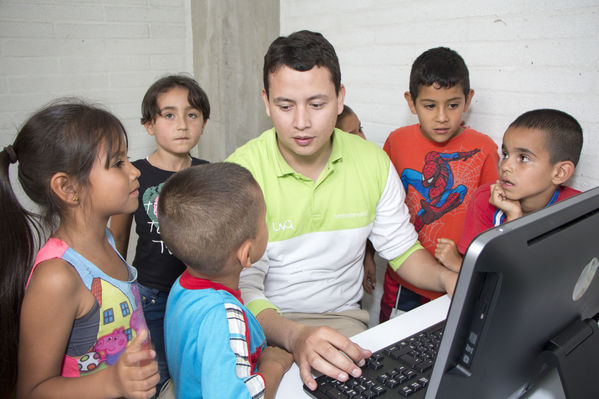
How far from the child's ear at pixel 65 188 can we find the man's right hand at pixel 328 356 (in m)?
0.67

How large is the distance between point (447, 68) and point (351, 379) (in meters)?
1.26

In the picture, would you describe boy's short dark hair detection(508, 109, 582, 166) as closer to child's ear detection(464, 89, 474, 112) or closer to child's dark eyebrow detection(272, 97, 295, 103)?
child's ear detection(464, 89, 474, 112)

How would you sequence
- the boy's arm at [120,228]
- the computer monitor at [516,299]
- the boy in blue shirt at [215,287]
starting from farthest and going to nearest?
1. the boy's arm at [120,228]
2. the boy in blue shirt at [215,287]
3. the computer monitor at [516,299]

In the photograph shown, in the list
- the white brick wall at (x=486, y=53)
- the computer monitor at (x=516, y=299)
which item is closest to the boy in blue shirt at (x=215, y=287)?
the computer monitor at (x=516, y=299)

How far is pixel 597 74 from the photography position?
1535 mm

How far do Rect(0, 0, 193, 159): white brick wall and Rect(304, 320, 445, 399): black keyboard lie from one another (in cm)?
237

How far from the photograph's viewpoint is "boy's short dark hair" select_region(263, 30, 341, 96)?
4.47 feet

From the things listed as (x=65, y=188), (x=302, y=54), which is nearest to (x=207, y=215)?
(x=65, y=188)

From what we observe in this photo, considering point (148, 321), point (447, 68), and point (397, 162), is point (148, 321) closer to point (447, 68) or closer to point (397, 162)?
point (397, 162)

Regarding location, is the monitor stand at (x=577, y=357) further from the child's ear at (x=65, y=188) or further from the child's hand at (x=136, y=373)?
the child's ear at (x=65, y=188)

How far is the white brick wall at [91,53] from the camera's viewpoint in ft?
7.99

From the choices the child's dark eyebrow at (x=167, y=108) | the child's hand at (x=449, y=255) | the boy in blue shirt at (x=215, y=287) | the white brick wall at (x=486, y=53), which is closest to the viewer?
the boy in blue shirt at (x=215, y=287)

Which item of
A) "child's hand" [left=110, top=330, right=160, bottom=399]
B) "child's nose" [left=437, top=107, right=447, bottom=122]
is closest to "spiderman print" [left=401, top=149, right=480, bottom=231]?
"child's nose" [left=437, top=107, right=447, bottom=122]

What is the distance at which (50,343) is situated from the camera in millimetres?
963
